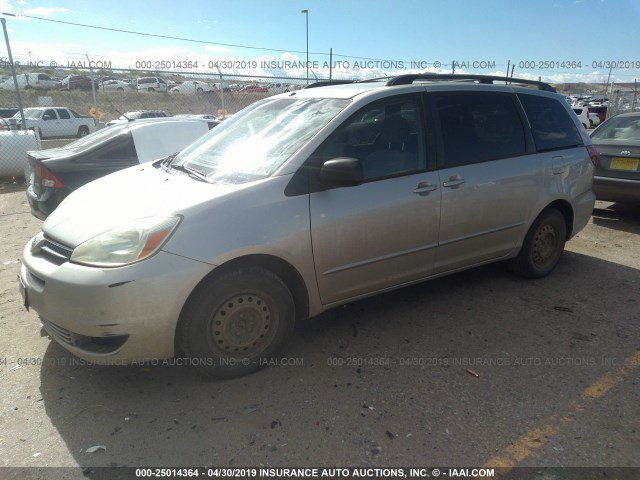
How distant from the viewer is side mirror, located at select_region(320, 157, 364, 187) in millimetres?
2855

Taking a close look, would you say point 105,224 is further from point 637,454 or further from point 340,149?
point 637,454

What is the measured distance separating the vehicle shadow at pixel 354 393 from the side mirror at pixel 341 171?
1214 millimetres

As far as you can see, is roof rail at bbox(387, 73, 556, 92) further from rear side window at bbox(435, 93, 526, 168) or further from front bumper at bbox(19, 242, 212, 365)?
front bumper at bbox(19, 242, 212, 365)

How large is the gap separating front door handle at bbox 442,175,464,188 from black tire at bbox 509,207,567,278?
1.15 metres

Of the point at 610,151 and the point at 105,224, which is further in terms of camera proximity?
the point at 610,151

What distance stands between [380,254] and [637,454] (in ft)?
5.90

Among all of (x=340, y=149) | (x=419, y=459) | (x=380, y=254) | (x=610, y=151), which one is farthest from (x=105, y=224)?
(x=610, y=151)

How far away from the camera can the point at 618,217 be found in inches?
276

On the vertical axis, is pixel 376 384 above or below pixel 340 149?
below

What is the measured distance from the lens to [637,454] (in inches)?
91.2

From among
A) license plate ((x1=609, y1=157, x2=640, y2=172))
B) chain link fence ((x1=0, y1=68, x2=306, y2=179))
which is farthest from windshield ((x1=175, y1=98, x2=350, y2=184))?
chain link fence ((x1=0, y1=68, x2=306, y2=179))

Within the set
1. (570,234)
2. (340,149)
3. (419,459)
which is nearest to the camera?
(419,459)

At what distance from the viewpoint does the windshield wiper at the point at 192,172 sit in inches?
121

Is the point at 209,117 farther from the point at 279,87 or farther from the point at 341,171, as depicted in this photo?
the point at 341,171
